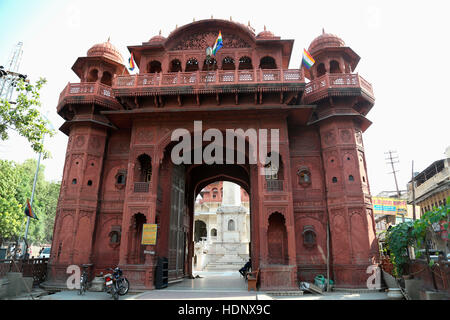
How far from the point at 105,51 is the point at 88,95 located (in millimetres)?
3510

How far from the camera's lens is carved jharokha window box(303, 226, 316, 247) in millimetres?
14394

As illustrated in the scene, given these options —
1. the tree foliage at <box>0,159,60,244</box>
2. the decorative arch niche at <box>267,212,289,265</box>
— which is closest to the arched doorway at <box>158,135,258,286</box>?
the decorative arch niche at <box>267,212,289,265</box>

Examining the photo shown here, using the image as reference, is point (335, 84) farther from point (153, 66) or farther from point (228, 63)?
point (153, 66)

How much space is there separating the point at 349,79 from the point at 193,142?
9.32 metres

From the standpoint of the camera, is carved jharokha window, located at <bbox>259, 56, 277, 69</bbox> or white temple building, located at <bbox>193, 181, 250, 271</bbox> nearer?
carved jharokha window, located at <bbox>259, 56, 277, 69</bbox>

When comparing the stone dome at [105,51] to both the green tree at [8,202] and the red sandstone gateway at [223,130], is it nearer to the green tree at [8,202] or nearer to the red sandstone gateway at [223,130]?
the red sandstone gateway at [223,130]

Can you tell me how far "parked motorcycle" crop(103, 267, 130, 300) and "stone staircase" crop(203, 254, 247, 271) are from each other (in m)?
19.1

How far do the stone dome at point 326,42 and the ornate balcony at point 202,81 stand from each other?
3.64 meters

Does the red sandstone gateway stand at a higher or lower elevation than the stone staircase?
higher

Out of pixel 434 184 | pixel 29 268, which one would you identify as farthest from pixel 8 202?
pixel 434 184

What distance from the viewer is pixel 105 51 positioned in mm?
17500

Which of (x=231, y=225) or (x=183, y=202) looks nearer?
(x=183, y=202)

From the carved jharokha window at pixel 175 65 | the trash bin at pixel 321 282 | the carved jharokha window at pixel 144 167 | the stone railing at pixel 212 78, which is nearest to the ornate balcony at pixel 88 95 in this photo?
the stone railing at pixel 212 78

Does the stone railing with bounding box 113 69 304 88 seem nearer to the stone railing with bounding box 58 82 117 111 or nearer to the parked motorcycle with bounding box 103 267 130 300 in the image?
the stone railing with bounding box 58 82 117 111
